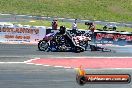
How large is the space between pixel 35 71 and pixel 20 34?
12508mm

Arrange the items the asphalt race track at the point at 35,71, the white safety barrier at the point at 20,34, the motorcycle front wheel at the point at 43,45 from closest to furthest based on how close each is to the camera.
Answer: the asphalt race track at the point at 35,71
the motorcycle front wheel at the point at 43,45
the white safety barrier at the point at 20,34

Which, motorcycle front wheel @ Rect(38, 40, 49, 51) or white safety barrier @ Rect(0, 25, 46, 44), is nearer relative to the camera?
motorcycle front wheel @ Rect(38, 40, 49, 51)

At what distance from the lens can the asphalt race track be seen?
1409cm

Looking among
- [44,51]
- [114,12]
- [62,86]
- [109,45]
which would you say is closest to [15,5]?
[114,12]

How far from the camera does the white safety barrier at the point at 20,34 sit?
2959 cm

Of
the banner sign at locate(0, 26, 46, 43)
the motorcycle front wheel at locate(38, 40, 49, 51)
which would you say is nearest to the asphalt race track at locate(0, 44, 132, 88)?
the motorcycle front wheel at locate(38, 40, 49, 51)

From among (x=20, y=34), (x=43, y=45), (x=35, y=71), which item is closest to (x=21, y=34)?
(x=20, y=34)

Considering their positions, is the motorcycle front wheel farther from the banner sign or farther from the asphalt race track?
the banner sign

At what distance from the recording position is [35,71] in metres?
17.6

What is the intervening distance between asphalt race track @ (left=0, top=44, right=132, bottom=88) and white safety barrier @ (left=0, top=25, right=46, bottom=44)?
3.13 m

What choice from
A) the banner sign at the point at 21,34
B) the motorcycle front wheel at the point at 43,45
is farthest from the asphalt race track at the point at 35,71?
the banner sign at the point at 21,34

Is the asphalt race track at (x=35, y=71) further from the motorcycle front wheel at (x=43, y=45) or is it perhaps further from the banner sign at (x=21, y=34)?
the banner sign at (x=21, y=34)

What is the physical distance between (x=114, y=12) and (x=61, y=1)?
34.1ft

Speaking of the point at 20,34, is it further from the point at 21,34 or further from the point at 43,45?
the point at 43,45
